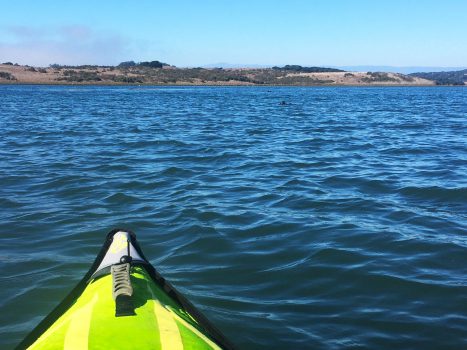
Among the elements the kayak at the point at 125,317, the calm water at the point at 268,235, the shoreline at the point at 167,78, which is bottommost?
the calm water at the point at 268,235

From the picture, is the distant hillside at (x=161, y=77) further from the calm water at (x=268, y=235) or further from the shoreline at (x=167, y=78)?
the calm water at (x=268, y=235)

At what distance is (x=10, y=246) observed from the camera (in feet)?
22.7

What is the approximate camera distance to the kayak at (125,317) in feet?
9.63

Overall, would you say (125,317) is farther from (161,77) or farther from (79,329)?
(161,77)

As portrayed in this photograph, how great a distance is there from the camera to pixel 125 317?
3.18 m

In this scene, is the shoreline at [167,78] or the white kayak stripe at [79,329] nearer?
the white kayak stripe at [79,329]

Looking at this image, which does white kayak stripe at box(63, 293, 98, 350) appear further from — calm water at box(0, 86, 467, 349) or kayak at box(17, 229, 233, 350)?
calm water at box(0, 86, 467, 349)

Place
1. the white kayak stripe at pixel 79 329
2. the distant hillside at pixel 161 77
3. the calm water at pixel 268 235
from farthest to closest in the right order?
the distant hillside at pixel 161 77 < the calm water at pixel 268 235 < the white kayak stripe at pixel 79 329

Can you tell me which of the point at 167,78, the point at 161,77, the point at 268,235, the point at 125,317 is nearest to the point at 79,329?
the point at 125,317

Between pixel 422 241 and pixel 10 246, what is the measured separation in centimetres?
598

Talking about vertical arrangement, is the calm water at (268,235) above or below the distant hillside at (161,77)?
below

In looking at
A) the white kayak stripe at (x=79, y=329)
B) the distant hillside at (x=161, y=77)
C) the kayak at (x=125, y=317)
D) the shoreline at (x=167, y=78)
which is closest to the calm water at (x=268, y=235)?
the kayak at (x=125, y=317)

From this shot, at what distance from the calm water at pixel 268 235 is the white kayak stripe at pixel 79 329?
158cm

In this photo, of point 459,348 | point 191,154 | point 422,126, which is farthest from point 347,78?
point 459,348
